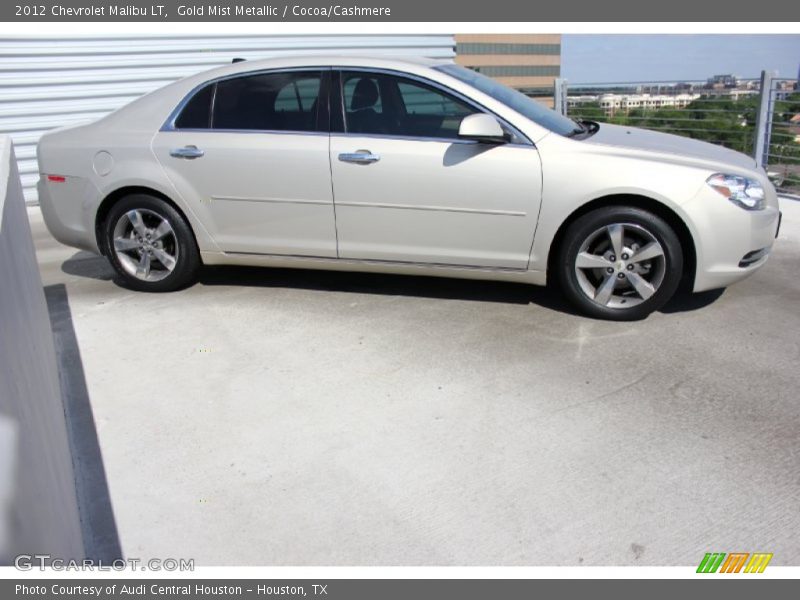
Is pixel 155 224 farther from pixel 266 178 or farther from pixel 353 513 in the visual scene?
pixel 353 513

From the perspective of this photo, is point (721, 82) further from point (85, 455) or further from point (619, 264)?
point (85, 455)

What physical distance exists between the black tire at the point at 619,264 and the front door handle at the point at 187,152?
255 centimetres

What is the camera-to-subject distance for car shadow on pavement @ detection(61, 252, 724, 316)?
5.30 metres

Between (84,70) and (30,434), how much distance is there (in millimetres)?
8898

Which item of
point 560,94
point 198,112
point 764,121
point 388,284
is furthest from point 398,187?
point 560,94

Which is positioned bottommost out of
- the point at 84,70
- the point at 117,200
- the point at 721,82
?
the point at 117,200

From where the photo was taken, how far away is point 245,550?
2828mm

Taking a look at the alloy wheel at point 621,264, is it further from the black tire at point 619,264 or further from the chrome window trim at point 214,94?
the chrome window trim at point 214,94

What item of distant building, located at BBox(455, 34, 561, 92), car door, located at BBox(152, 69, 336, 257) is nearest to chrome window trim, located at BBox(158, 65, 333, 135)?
car door, located at BBox(152, 69, 336, 257)

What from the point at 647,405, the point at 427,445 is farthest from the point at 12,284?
the point at 647,405

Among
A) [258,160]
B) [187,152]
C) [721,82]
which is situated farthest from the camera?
[721,82]

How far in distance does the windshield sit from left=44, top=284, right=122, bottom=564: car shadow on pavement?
9.84ft

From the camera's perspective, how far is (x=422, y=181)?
4.82 meters

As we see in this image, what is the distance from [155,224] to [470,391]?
284cm
